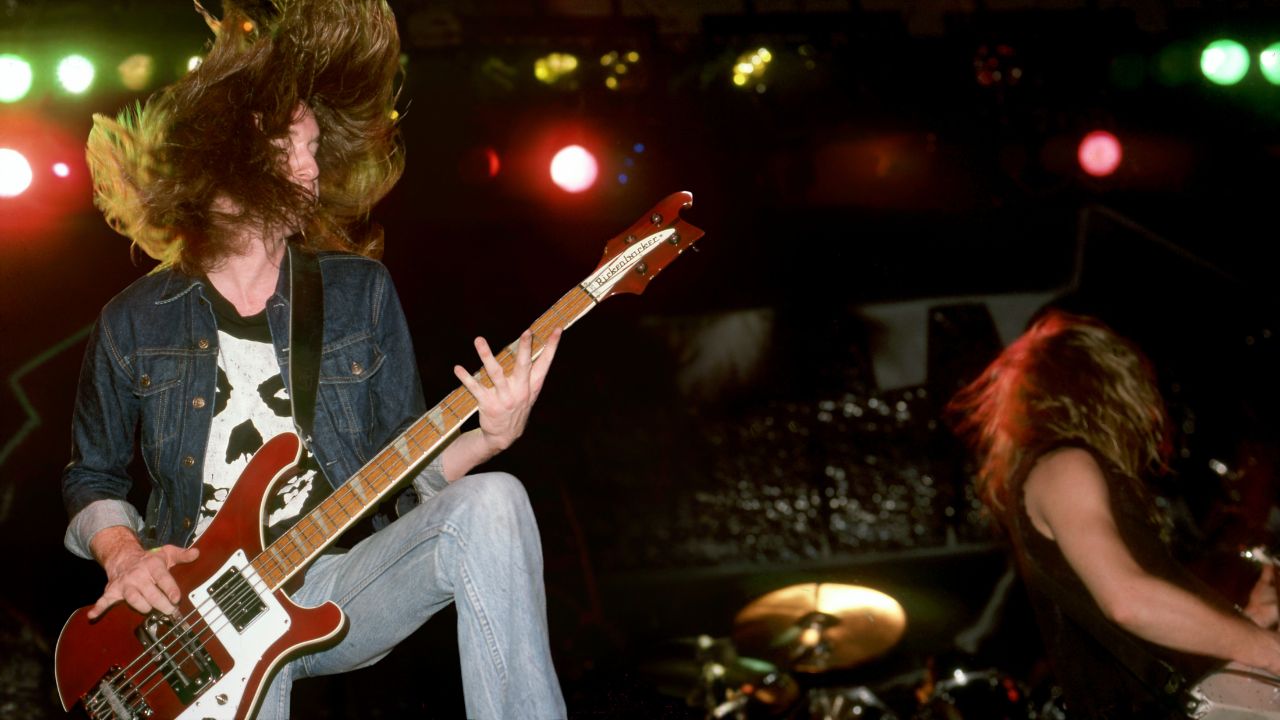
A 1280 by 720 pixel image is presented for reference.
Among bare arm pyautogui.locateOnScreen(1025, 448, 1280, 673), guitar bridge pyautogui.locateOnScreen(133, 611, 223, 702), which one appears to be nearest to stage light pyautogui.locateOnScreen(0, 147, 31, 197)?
guitar bridge pyautogui.locateOnScreen(133, 611, 223, 702)

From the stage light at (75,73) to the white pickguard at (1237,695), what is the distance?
200 inches

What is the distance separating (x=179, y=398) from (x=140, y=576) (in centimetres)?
51

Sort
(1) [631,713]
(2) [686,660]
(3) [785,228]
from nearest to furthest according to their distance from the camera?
(1) [631,713]
(2) [686,660]
(3) [785,228]

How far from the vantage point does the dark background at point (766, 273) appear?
4852 mm

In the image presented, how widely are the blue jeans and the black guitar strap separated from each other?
417 millimetres

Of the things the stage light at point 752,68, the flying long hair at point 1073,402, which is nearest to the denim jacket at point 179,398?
the flying long hair at point 1073,402

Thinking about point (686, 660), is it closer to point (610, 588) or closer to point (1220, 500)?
point (610, 588)

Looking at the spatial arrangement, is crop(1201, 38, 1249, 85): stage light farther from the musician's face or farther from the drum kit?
the musician's face

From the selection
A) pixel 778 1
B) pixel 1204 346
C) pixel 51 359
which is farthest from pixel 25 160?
pixel 1204 346

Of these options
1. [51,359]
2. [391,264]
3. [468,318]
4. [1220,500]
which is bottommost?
[1220,500]

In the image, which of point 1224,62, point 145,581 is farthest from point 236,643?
point 1224,62

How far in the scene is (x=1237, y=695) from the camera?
260 centimetres

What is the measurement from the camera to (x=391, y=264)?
17.5 feet

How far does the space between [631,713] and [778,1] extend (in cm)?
413
